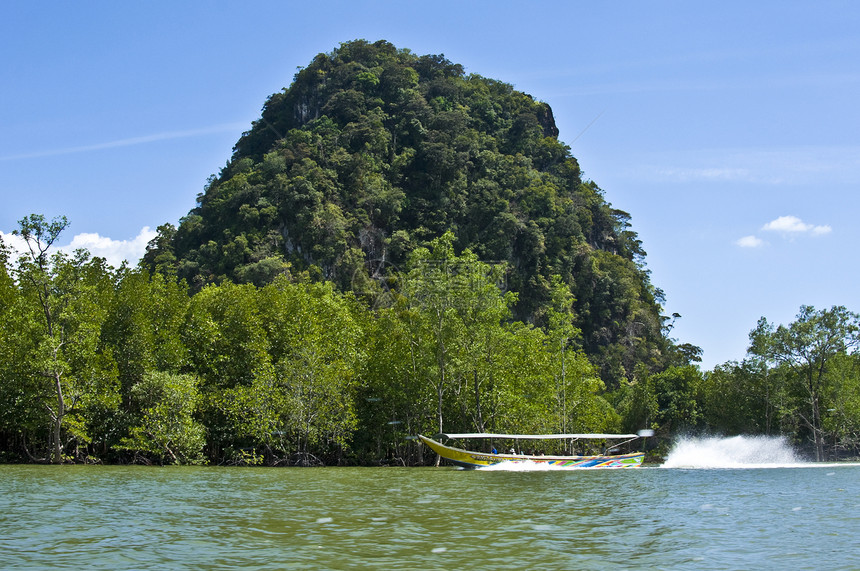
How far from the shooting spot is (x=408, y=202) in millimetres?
142125

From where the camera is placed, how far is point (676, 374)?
87375 mm

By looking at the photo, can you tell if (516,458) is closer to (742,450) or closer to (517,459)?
(517,459)

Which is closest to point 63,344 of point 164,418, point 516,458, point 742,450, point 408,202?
point 164,418

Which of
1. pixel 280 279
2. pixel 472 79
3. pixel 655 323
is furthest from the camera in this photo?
pixel 472 79

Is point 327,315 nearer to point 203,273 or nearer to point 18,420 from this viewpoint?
point 18,420

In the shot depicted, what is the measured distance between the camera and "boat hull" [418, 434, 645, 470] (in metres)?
41.2

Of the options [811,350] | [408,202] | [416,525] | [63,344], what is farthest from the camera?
[408,202]

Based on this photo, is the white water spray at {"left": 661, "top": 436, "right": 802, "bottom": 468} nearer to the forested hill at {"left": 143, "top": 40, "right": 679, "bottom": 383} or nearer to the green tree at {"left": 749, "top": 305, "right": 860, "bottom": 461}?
the green tree at {"left": 749, "top": 305, "right": 860, "bottom": 461}

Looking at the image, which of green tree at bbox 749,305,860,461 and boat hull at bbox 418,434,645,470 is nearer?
boat hull at bbox 418,434,645,470

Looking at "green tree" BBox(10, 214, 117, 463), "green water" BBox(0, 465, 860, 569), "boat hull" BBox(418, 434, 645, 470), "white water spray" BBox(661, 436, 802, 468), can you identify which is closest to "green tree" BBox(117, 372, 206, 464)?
"green tree" BBox(10, 214, 117, 463)

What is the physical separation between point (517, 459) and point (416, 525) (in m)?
26.2

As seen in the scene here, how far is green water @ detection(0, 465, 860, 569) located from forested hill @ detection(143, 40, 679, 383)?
82727 mm

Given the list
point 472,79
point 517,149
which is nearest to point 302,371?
point 517,149

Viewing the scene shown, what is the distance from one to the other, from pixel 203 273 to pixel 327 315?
7273 cm
